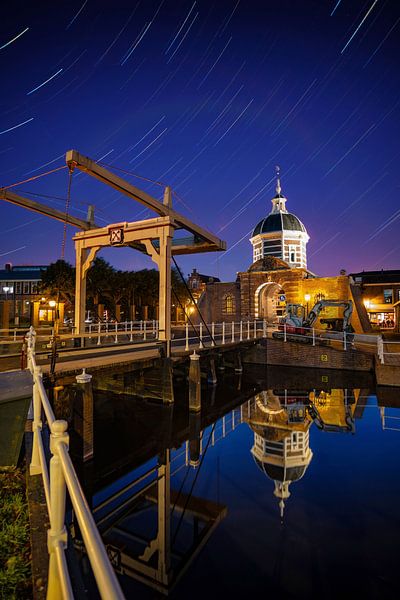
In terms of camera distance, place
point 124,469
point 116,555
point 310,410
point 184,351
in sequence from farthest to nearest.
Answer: point 184,351 → point 310,410 → point 124,469 → point 116,555

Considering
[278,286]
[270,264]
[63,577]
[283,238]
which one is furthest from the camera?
[283,238]

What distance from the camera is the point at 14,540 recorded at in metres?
3.38

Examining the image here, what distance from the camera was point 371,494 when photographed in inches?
263

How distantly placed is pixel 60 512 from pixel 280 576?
4010 millimetres

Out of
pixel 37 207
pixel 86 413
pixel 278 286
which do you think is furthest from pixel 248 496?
pixel 278 286

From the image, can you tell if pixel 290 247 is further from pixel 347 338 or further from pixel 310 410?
pixel 310 410

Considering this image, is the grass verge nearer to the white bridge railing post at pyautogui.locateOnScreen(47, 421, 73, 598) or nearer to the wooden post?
the white bridge railing post at pyautogui.locateOnScreen(47, 421, 73, 598)

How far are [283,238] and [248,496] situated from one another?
3220 centimetres

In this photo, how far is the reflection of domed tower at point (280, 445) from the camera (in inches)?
298

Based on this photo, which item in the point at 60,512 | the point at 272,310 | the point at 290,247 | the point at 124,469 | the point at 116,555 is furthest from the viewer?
the point at 290,247

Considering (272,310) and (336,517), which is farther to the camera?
(272,310)

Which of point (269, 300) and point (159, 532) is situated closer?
point (159, 532)

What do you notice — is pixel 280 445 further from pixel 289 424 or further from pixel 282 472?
pixel 289 424

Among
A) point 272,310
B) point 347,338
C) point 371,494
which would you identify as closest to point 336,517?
point 371,494
